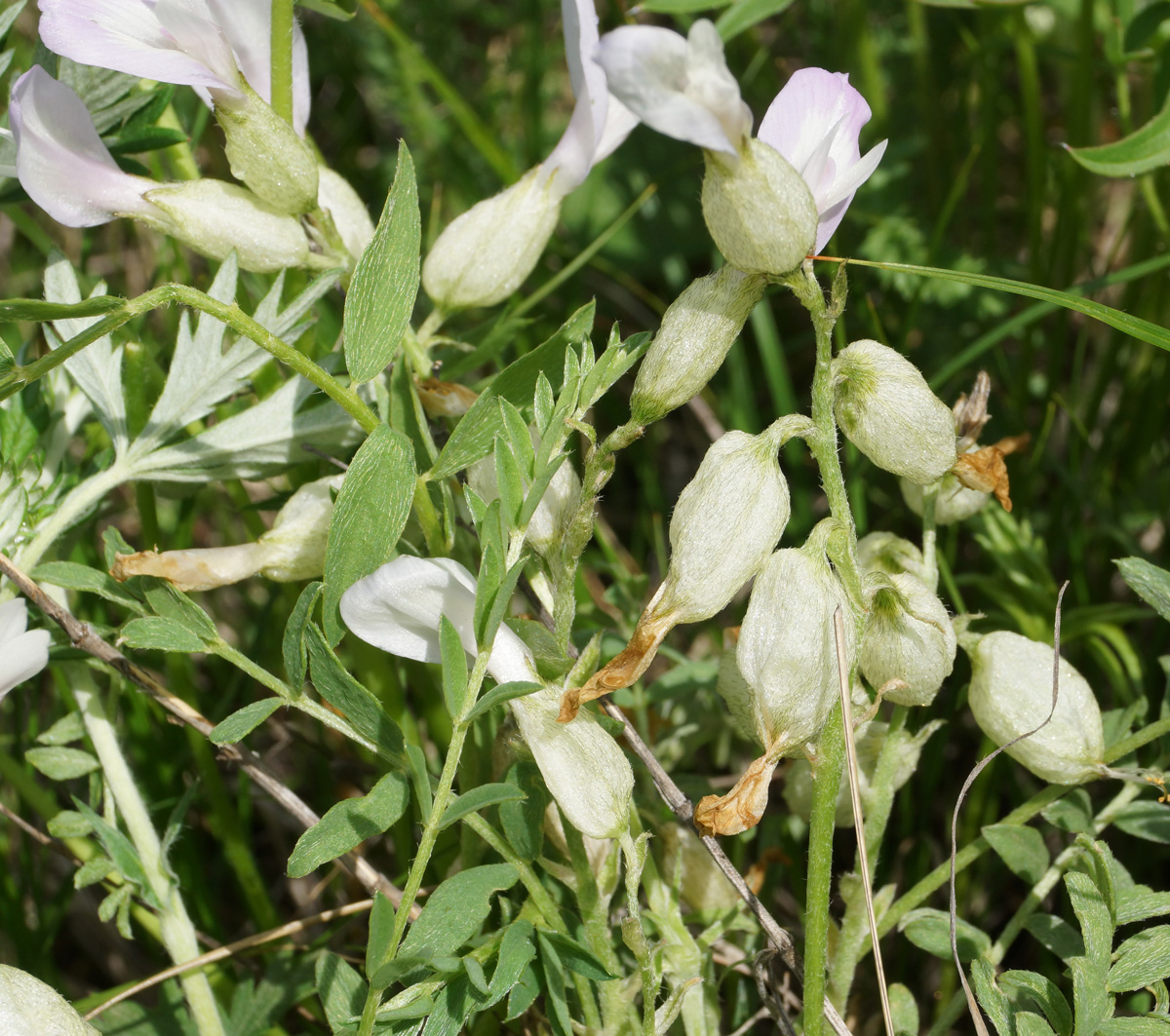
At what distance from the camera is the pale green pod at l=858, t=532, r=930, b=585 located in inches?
51.5

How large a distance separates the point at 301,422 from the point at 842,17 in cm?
172

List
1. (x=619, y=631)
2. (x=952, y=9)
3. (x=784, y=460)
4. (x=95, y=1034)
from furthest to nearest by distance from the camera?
(x=952, y=9) → (x=784, y=460) → (x=619, y=631) → (x=95, y=1034)

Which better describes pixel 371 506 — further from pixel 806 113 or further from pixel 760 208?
pixel 806 113

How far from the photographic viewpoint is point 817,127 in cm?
119

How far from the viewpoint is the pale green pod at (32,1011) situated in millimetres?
1105

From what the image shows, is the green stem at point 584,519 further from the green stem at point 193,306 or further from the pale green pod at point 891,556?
the pale green pod at point 891,556

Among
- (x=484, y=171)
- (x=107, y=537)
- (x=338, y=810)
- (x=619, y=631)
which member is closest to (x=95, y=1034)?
(x=338, y=810)

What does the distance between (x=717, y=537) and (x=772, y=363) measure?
110cm

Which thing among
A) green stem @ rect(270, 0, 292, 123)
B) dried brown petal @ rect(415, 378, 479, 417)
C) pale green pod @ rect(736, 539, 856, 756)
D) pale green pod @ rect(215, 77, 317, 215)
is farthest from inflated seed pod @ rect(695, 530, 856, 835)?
green stem @ rect(270, 0, 292, 123)

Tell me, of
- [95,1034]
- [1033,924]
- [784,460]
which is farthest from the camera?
[784,460]

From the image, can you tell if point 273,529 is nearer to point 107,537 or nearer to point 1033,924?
point 107,537

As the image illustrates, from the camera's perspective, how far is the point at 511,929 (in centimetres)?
111

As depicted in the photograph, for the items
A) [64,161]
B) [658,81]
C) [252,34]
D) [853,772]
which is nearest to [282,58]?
[252,34]

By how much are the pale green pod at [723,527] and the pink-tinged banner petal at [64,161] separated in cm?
77
